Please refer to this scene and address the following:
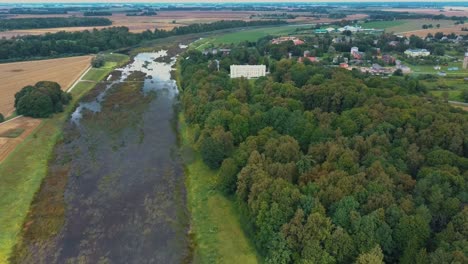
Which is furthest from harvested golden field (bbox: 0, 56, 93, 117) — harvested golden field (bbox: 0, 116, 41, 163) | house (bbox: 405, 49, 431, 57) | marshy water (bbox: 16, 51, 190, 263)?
house (bbox: 405, 49, 431, 57)

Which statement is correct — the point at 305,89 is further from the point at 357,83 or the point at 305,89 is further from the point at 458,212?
the point at 458,212

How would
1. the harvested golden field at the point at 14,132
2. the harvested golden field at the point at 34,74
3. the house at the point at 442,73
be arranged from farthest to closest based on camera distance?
1. the house at the point at 442,73
2. the harvested golden field at the point at 34,74
3. the harvested golden field at the point at 14,132

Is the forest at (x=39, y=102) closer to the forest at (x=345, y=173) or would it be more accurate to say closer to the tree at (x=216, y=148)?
the forest at (x=345, y=173)

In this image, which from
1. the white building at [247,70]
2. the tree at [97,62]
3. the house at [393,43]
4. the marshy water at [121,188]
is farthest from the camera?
the house at [393,43]

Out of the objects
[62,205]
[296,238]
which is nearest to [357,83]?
[296,238]

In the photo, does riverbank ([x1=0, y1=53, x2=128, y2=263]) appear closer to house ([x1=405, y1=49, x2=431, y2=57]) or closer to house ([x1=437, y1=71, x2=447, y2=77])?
house ([x1=437, y1=71, x2=447, y2=77])

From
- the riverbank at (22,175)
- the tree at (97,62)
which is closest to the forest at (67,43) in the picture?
the tree at (97,62)
